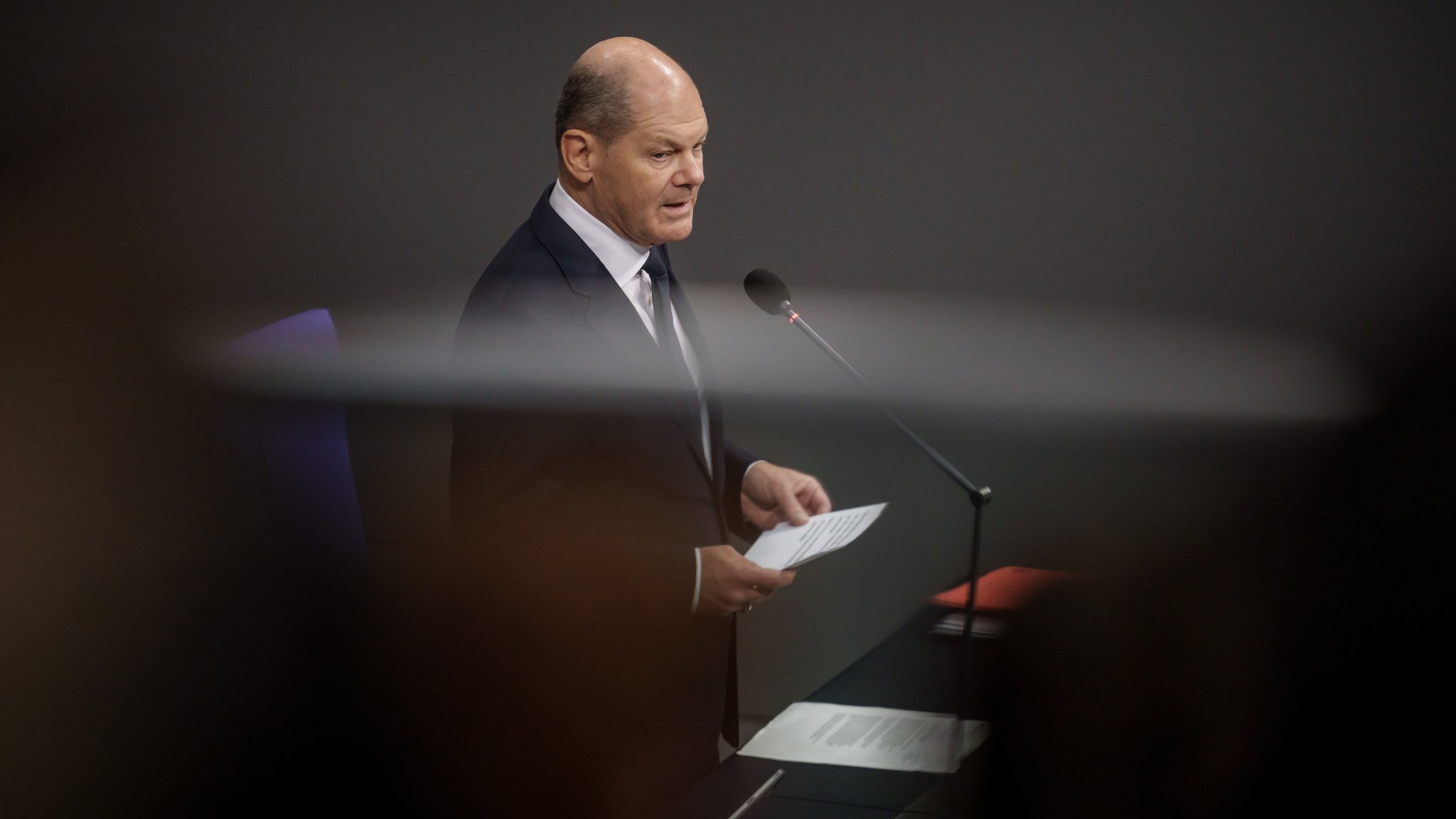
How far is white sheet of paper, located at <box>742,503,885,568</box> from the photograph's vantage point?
42.9 inches

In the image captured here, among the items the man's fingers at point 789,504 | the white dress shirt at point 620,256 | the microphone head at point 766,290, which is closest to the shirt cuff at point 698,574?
the white dress shirt at point 620,256

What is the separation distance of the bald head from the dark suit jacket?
0.35 ft

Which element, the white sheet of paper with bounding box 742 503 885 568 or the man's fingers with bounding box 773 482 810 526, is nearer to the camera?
the white sheet of paper with bounding box 742 503 885 568

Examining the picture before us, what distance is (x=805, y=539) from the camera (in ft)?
3.66

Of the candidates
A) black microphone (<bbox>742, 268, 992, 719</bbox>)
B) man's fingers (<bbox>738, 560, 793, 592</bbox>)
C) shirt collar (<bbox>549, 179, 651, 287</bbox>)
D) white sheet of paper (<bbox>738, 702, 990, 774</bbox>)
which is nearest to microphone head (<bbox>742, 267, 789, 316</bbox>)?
black microphone (<bbox>742, 268, 992, 719</bbox>)

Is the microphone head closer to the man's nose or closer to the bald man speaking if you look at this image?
the bald man speaking

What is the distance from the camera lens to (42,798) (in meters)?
1.46

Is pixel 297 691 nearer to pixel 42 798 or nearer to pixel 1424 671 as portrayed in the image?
pixel 42 798

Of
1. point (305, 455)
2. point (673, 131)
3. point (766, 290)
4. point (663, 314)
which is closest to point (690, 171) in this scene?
point (673, 131)

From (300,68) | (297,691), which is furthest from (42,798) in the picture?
(300,68)

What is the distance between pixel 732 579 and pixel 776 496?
15cm

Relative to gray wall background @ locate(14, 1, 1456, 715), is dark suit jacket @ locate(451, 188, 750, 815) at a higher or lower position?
lower

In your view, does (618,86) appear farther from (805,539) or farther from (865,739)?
(865,739)

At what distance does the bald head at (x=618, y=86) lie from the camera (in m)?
1.03
